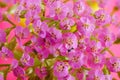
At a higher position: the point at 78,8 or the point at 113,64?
the point at 78,8

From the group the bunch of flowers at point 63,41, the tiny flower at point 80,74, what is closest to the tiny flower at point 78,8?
the bunch of flowers at point 63,41

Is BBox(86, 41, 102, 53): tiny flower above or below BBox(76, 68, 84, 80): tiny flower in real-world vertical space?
above

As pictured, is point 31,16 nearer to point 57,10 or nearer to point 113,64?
point 57,10

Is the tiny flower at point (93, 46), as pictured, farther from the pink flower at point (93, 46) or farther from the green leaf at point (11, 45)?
the green leaf at point (11, 45)

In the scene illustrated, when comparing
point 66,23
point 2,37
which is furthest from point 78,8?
point 2,37

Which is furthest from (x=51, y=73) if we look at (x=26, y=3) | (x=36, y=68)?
(x=26, y=3)

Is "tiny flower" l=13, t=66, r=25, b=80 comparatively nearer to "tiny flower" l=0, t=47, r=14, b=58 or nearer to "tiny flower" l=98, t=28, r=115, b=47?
"tiny flower" l=0, t=47, r=14, b=58

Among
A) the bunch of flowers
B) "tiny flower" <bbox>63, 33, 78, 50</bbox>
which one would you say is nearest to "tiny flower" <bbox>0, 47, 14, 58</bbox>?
the bunch of flowers

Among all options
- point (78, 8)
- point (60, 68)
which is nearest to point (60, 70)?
point (60, 68)
